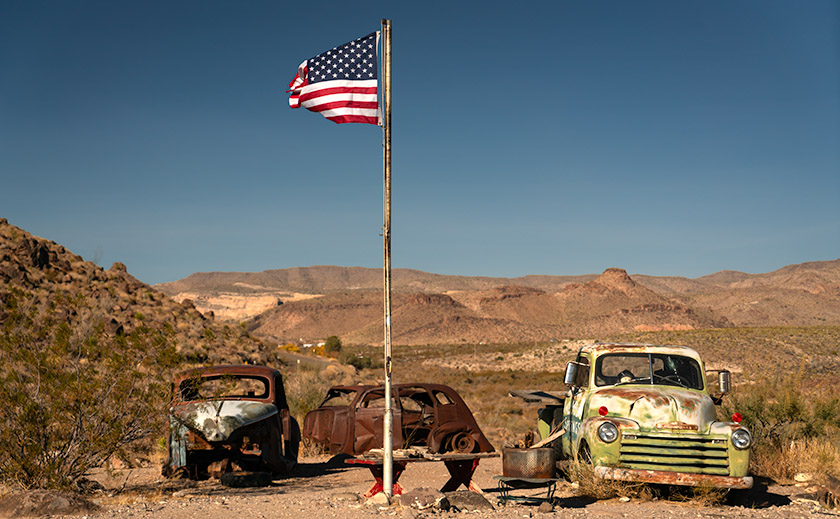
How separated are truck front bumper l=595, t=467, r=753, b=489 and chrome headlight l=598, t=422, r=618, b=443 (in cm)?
40

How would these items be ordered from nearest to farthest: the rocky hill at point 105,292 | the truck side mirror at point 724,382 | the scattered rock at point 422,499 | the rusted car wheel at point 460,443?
1. the scattered rock at point 422,499
2. the truck side mirror at point 724,382
3. the rusted car wheel at point 460,443
4. the rocky hill at point 105,292

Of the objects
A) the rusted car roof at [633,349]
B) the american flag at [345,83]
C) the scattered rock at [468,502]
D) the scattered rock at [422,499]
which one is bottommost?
the scattered rock at [468,502]

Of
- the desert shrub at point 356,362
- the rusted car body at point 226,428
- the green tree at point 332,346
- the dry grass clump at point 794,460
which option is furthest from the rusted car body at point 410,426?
the green tree at point 332,346

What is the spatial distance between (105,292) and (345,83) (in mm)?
25723

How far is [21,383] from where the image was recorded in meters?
9.73

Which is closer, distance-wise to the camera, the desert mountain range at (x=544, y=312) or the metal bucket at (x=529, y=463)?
the metal bucket at (x=529, y=463)

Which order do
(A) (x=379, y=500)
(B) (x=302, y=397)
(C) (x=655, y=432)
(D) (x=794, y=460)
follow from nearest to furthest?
(A) (x=379, y=500)
(C) (x=655, y=432)
(D) (x=794, y=460)
(B) (x=302, y=397)

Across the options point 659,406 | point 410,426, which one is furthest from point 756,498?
point 410,426

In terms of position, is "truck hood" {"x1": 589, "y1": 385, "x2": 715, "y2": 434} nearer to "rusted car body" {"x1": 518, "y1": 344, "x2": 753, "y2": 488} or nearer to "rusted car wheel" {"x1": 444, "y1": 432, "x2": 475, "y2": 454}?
"rusted car body" {"x1": 518, "y1": 344, "x2": 753, "y2": 488}

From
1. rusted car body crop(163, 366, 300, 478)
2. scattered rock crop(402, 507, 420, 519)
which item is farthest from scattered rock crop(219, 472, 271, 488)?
scattered rock crop(402, 507, 420, 519)

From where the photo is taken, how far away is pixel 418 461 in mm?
10438

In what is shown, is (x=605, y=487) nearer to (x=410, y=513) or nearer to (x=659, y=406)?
(x=659, y=406)

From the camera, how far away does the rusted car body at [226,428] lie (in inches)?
453

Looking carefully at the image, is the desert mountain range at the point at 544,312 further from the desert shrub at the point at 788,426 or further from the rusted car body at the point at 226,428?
the desert shrub at the point at 788,426
